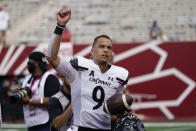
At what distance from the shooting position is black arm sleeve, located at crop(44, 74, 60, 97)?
6.75 metres

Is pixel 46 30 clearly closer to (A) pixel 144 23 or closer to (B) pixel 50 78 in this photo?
(A) pixel 144 23

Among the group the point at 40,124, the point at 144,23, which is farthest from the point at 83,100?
the point at 144,23

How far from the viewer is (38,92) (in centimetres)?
684

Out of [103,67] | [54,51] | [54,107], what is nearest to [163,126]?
[54,107]

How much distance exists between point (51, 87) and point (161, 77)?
9.47 metres

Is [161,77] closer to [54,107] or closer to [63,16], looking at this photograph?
[54,107]

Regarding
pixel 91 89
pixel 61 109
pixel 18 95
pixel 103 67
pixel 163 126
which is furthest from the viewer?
pixel 163 126

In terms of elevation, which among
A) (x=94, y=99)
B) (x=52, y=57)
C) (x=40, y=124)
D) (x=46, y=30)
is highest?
(x=46, y=30)

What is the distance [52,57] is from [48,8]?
58.6 ft

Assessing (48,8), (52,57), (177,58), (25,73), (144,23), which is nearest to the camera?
(52,57)

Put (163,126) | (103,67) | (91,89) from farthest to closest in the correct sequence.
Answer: (163,126), (103,67), (91,89)

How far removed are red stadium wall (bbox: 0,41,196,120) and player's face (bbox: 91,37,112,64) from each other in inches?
418

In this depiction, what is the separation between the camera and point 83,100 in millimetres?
5043

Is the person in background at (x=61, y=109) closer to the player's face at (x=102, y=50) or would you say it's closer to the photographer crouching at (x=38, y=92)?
the photographer crouching at (x=38, y=92)
